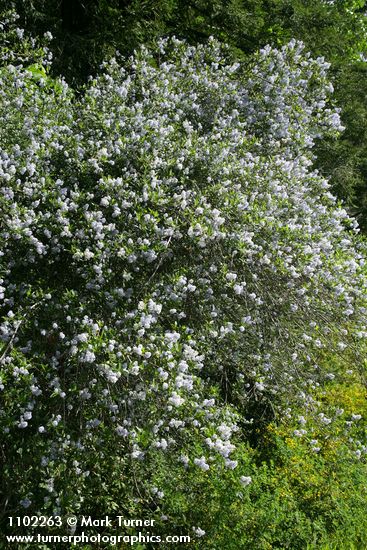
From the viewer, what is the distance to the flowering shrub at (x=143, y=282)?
11.1 feet

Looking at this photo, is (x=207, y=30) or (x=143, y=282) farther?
(x=207, y=30)

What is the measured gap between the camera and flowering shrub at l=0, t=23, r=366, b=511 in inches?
133

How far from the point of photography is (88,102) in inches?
173

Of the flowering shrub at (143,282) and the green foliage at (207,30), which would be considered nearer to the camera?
the flowering shrub at (143,282)

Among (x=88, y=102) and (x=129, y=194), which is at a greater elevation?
(x=88, y=102)

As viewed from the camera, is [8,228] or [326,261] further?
[326,261]

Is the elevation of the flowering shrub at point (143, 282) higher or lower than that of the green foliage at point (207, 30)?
lower

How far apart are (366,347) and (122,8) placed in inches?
190

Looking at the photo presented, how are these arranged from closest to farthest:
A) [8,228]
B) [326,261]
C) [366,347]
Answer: [8,228] → [326,261] → [366,347]

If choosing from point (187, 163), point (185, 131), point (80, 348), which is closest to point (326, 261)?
point (187, 163)

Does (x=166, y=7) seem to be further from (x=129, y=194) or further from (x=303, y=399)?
(x=303, y=399)

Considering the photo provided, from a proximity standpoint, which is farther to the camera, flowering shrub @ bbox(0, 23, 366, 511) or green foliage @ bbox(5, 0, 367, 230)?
green foliage @ bbox(5, 0, 367, 230)

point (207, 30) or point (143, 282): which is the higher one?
point (207, 30)

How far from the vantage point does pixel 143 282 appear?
3730 mm
